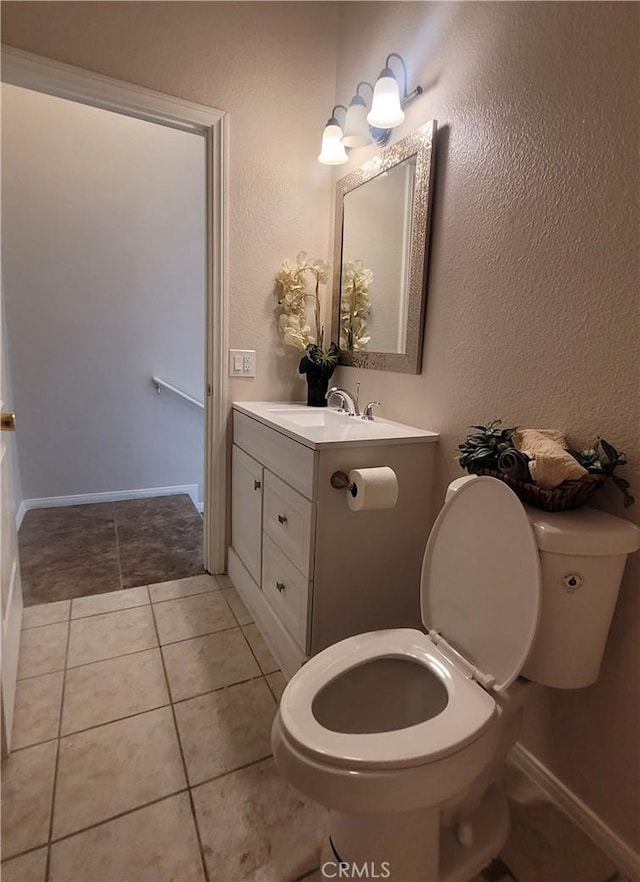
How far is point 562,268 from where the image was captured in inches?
43.6

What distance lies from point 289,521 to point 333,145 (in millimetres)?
1524

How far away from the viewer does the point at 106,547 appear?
2539 mm

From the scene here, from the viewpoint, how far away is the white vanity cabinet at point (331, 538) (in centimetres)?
138

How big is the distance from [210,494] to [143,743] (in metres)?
1.07

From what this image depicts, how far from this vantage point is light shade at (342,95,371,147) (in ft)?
5.66

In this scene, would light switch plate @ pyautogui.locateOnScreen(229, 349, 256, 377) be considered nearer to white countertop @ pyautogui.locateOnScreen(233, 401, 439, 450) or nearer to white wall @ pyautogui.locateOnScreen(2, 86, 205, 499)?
white countertop @ pyautogui.locateOnScreen(233, 401, 439, 450)

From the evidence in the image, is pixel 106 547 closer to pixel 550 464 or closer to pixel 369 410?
pixel 369 410

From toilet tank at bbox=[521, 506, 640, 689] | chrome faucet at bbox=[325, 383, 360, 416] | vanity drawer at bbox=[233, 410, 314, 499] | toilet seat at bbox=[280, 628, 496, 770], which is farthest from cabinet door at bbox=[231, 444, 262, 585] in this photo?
toilet tank at bbox=[521, 506, 640, 689]

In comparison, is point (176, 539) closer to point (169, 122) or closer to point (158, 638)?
point (158, 638)

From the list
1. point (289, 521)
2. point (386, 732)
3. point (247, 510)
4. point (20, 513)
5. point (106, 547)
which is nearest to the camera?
point (386, 732)

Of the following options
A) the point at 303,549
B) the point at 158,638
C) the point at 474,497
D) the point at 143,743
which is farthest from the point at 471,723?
the point at 158,638

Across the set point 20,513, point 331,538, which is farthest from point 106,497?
point 331,538

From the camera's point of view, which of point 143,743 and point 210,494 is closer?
point 143,743

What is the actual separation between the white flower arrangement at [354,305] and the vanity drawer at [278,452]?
57 cm
